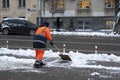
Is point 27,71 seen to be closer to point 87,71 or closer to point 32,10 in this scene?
point 87,71

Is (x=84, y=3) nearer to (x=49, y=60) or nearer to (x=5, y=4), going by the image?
(x=5, y=4)

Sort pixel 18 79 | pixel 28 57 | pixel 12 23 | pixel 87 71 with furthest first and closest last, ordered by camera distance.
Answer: pixel 12 23 → pixel 28 57 → pixel 87 71 → pixel 18 79

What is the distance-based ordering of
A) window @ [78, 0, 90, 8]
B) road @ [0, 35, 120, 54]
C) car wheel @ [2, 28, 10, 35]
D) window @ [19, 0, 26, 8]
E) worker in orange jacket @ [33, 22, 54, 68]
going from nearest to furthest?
worker in orange jacket @ [33, 22, 54, 68] → road @ [0, 35, 120, 54] → car wheel @ [2, 28, 10, 35] → window @ [78, 0, 90, 8] → window @ [19, 0, 26, 8]

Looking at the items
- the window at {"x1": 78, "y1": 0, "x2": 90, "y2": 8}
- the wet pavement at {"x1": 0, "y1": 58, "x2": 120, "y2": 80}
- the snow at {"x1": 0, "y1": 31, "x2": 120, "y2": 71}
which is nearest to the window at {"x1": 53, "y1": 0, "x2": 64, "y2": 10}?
the window at {"x1": 78, "y1": 0, "x2": 90, "y2": 8}

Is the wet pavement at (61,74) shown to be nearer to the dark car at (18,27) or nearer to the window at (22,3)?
the dark car at (18,27)

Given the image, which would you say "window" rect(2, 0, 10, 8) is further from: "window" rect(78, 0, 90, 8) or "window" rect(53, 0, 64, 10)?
"window" rect(78, 0, 90, 8)

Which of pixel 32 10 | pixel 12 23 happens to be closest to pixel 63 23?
pixel 32 10

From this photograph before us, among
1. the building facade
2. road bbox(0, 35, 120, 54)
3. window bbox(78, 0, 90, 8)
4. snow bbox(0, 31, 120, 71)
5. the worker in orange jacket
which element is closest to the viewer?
the worker in orange jacket

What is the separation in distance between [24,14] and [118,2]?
1198cm

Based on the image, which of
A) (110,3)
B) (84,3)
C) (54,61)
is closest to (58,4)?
(84,3)

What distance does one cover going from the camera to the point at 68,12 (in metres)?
43.4

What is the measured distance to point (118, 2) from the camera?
131 ft

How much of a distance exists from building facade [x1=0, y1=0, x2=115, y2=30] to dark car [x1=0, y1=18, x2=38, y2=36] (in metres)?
8.05

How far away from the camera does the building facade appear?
42062 millimetres
